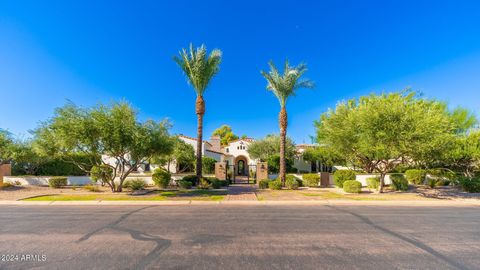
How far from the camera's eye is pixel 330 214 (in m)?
10.8

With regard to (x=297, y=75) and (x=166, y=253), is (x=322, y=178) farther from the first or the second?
(x=166, y=253)

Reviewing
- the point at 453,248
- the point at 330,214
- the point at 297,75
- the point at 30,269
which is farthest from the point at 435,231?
the point at 297,75

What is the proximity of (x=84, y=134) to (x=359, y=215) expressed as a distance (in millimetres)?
16809

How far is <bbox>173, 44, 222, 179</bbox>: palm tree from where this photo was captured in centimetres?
2015

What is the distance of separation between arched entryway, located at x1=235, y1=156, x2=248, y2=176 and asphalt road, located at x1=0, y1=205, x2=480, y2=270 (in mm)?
31565

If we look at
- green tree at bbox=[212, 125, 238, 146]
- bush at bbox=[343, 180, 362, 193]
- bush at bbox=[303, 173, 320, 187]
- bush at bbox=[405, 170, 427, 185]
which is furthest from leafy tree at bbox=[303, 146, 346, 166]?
green tree at bbox=[212, 125, 238, 146]

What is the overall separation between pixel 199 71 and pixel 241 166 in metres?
25.7

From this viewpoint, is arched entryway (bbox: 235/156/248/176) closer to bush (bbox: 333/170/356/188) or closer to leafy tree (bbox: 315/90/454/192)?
bush (bbox: 333/170/356/188)

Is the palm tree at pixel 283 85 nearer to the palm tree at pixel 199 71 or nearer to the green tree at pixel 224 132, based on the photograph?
the palm tree at pixel 199 71

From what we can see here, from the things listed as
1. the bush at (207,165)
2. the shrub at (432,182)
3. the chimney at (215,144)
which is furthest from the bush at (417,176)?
the chimney at (215,144)

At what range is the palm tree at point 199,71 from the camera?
793 inches

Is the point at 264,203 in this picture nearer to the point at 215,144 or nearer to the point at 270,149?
the point at 270,149

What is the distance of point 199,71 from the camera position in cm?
2012

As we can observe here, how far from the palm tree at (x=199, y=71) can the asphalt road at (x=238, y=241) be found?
1133 cm
